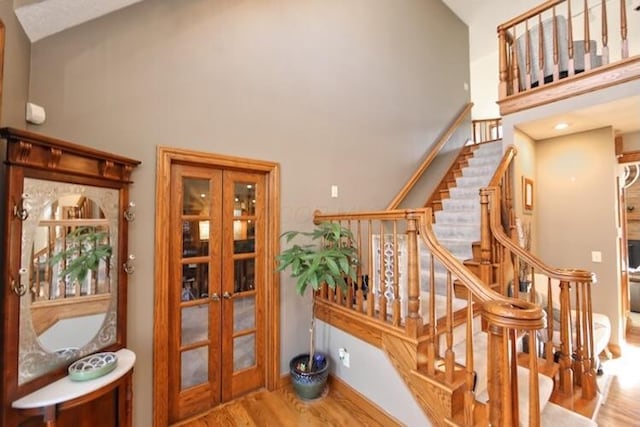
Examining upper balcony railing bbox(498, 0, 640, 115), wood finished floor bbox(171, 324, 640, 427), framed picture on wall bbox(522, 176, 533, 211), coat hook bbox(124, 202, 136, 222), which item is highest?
upper balcony railing bbox(498, 0, 640, 115)

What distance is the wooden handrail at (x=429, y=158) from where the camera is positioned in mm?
3542

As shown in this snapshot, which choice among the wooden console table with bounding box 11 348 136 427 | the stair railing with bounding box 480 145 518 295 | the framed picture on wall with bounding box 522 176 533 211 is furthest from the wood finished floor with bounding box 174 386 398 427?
the framed picture on wall with bounding box 522 176 533 211

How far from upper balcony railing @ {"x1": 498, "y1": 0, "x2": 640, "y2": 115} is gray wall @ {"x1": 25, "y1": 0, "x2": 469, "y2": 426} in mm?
1149

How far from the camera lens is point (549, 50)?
2973 mm

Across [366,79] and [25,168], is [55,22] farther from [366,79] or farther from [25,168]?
[366,79]

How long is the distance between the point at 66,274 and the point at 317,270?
4.95 feet

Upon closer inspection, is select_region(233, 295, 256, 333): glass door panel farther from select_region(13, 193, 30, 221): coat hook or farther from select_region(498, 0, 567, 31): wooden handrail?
select_region(498, 0, 567, 31): wooden handrail

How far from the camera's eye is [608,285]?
331cm

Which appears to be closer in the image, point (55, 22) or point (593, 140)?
point (55, 22)

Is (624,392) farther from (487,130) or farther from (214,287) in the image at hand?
(487,130)

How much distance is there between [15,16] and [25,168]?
2.69 ft

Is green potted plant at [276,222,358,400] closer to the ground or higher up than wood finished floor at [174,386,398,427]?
higher up

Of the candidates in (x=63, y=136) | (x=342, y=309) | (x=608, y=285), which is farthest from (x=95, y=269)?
(x=608, y=285)

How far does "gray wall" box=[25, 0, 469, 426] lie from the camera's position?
182 cm
